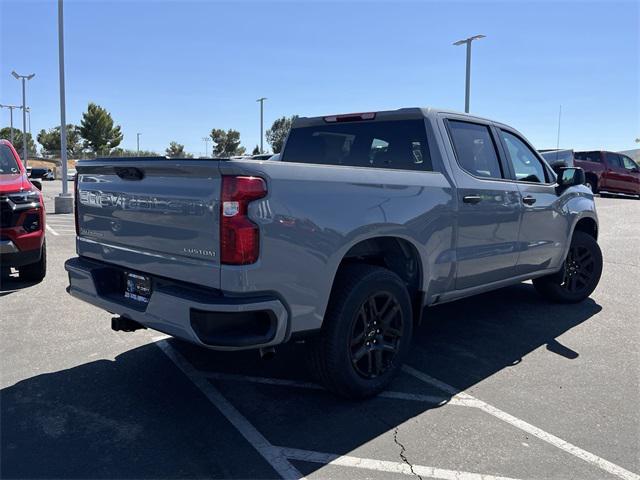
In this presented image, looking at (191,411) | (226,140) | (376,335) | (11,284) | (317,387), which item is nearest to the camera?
(191,411)

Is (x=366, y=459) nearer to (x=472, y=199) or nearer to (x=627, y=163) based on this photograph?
(x=472, y=199)

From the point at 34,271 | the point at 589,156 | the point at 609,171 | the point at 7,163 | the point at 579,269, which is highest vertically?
the point at 589,156

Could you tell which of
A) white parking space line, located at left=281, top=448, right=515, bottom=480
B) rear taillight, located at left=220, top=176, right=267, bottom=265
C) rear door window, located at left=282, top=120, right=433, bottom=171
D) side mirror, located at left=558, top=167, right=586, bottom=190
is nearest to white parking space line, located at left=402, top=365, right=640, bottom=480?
white parking space line, located at left=281, top=448, right=515, bottom=480

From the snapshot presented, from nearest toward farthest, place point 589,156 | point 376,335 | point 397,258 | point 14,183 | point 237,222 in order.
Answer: point 237,222, point 376,335, point 397,258, point 14,183, point 589,156

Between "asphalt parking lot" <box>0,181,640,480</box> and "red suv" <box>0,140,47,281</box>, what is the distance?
119 cm

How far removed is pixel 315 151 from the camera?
493 cm

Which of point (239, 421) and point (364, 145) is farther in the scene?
point (364, 145)

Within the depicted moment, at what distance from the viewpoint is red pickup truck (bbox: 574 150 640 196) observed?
858 inches

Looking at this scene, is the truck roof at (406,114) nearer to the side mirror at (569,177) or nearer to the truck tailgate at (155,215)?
the side mirror at (569,177)

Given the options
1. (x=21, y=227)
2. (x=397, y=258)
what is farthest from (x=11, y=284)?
(x=397, y=258)

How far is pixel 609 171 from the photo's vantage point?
21.8 meters

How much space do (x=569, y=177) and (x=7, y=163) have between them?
679cm

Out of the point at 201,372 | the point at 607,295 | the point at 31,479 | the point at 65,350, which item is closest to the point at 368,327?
the point at 201,372

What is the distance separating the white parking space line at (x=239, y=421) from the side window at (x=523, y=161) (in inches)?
130
